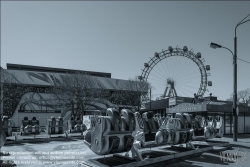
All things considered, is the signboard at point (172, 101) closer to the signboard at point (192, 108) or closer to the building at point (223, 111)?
the building at point (223, 111)

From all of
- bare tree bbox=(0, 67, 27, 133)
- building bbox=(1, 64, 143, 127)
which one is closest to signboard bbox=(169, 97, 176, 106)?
building bbox=(1, 64, 143, 127)

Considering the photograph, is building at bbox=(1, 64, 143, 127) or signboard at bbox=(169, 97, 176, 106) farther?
building at bbox=(1, 64, 143, 127)

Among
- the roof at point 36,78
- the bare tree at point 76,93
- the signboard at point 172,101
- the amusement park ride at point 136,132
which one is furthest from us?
the roof at point 36,78

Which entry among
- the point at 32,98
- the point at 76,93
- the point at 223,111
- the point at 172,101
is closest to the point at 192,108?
the point at 223,111

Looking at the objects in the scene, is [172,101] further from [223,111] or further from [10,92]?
[10,92]

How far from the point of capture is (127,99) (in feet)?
134

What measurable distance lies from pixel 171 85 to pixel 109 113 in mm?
29349

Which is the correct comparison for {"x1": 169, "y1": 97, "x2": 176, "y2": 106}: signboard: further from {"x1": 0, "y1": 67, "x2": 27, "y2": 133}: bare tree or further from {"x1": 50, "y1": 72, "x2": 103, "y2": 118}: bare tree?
{"x1": 0, "y1": 67, "x2": 27, "y2": 133}: bare tree

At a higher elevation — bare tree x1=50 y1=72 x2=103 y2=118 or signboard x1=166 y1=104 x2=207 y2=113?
bare tree x1=50 y1=72 x2=103 y2=118

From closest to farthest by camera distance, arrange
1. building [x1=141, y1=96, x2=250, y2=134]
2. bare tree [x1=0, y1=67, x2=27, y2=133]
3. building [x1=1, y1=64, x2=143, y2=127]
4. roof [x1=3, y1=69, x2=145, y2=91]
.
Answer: building [x1=141, y1=96, x2=250, y2=134]
bare tree [x1=0, y1=67, x2=27, y2=133]
building [x1=1, y1=64, x2=143, y2=127]
roof [x1=3, y1=69, x2=145, y2=91]

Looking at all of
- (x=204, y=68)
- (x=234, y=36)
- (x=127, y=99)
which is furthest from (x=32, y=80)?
(x=234, y=36)

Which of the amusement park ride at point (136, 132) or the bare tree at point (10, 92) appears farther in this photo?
the bare tree at point (10, 92)

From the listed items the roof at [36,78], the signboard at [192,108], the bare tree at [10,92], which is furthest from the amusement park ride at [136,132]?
the roof at [36,78]

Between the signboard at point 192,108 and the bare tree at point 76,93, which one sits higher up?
the bare tree at point 76,93
